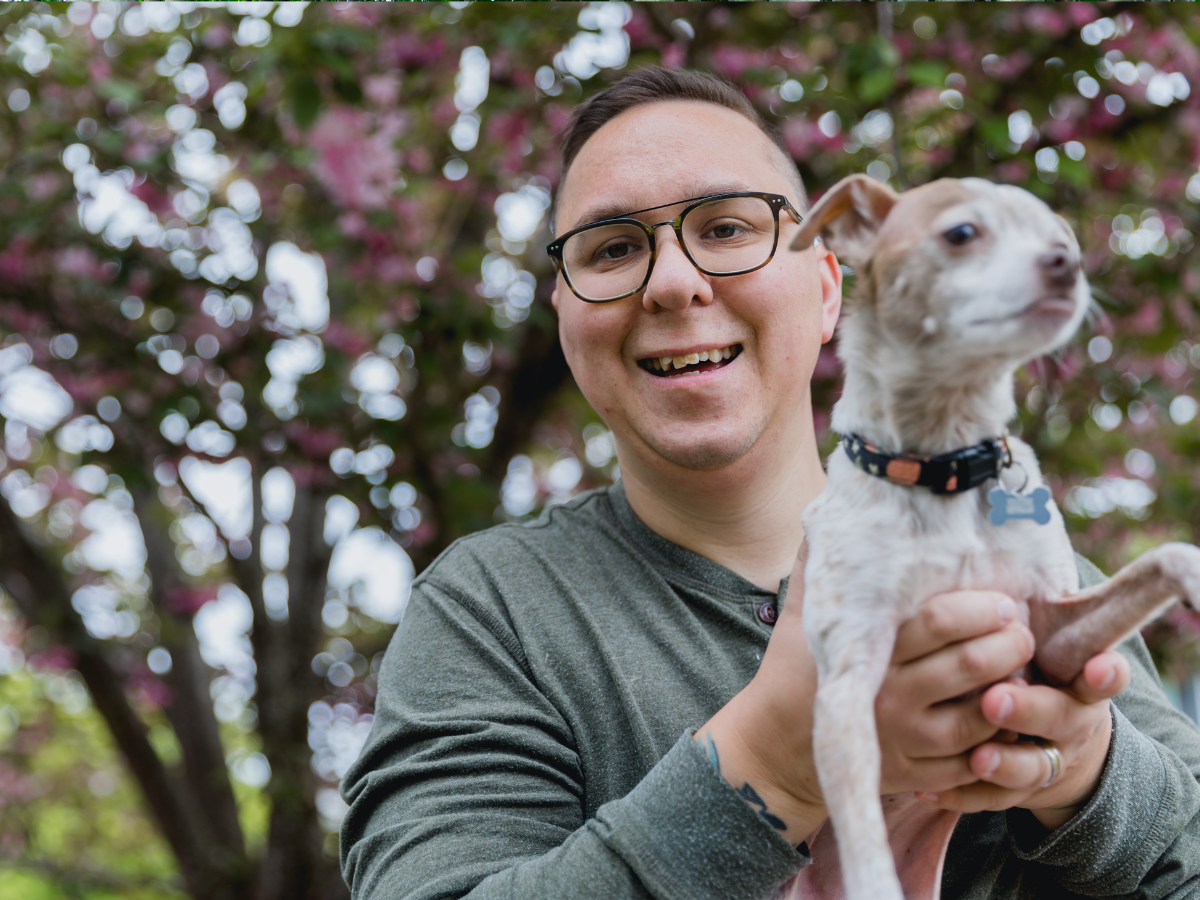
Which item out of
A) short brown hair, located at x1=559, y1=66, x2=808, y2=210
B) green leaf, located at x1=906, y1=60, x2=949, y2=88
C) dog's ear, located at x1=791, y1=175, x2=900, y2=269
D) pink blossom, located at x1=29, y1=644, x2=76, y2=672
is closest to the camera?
dog's ear, located at x1=791, y1=175, x2=900, y2=269

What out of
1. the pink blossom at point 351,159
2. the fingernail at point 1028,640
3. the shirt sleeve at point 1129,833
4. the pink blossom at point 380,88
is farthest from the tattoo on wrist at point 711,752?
the pink blossom at point 380,88

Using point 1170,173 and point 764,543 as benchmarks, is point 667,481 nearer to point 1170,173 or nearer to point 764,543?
point 764,543

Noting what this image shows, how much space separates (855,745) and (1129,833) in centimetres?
78

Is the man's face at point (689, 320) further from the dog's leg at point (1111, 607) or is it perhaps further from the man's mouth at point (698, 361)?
the dog's leg at point (1111, 607)

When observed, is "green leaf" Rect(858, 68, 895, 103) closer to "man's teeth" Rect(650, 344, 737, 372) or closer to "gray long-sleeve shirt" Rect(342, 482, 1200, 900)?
"man's teeth" Rect(650, 344, 737, 372)

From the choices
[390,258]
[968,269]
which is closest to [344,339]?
[390,258]

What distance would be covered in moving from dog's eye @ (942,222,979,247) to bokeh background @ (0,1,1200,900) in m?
2.00

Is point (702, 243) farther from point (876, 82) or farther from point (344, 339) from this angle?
point (344, 339)

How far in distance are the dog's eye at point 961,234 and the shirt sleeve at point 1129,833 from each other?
941 mm

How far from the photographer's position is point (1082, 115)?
424cm

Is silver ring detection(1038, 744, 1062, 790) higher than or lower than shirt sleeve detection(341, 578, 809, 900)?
higher

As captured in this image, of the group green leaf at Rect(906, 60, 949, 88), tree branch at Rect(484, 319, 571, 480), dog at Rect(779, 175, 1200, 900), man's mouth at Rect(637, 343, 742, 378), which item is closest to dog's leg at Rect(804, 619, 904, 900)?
dog at Rect(779, 175, 1200, 900)

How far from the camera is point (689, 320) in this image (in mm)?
2113

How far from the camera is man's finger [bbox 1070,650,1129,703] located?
4.65 ft
